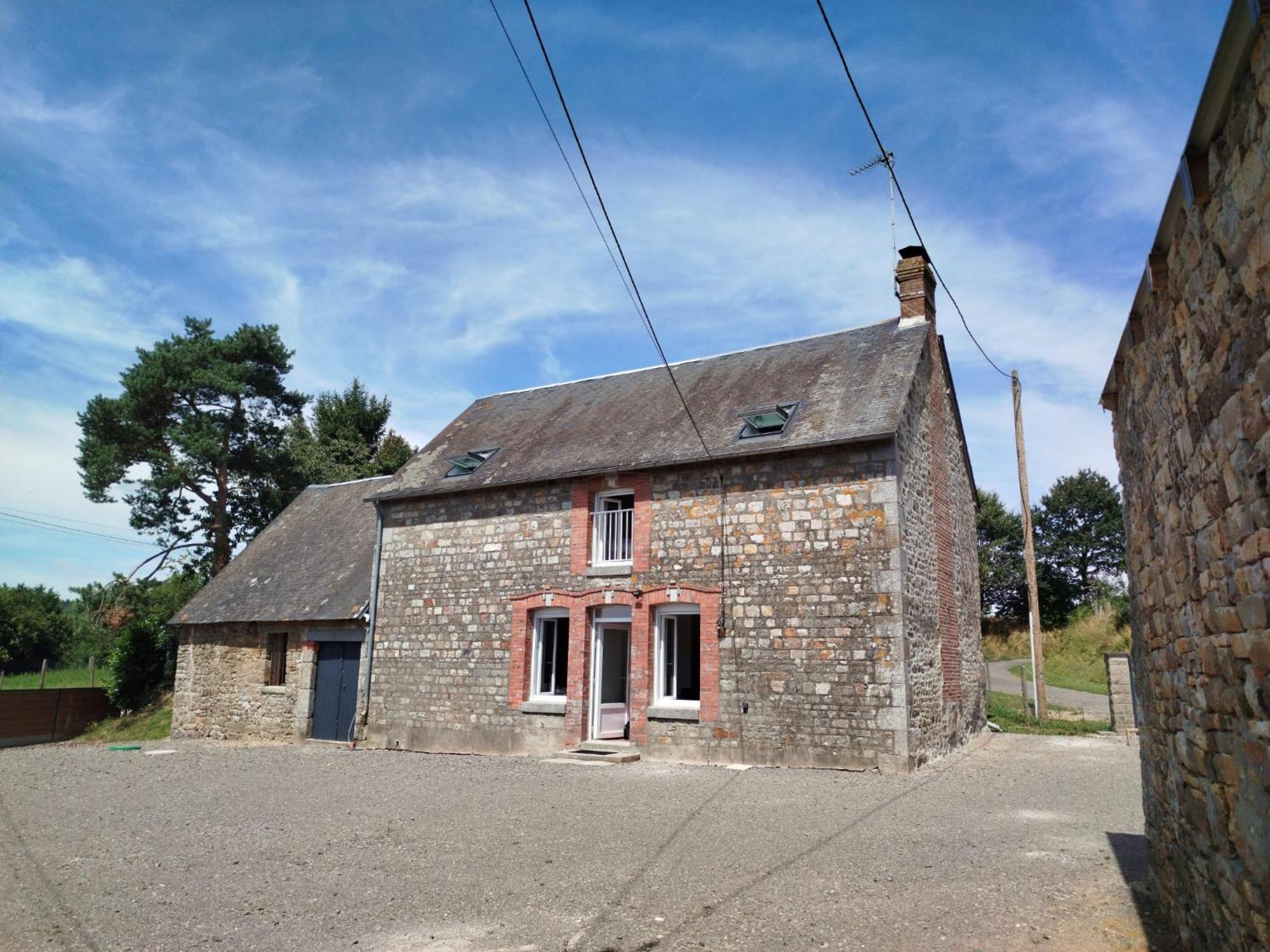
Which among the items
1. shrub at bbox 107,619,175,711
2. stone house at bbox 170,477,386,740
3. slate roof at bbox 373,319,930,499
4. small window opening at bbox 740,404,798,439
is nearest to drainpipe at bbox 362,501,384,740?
stone house at bbox 170,477,386,740

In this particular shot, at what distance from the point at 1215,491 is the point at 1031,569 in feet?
53.0

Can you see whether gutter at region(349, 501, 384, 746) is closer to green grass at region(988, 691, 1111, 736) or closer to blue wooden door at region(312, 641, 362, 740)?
blue wooden door at region(312, 641, 362, 740)

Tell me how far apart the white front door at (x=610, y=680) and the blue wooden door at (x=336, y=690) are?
5.23 metres

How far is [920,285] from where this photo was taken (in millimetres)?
15148

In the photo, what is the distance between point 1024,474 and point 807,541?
9.24 meters

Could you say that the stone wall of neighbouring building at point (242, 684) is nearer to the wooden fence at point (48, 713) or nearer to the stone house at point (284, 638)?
the stone house at point (284, 638)

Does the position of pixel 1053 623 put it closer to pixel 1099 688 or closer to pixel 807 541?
pixel 1099 688

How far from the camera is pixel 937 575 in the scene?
14.1m

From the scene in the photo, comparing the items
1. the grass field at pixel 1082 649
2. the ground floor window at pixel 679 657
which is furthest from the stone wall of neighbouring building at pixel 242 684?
the grass field at pixel 1082 649

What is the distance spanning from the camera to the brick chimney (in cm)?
1508

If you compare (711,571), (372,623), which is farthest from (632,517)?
(372,623)

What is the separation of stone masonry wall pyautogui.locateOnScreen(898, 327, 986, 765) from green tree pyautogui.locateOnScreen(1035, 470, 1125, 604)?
3265 cm

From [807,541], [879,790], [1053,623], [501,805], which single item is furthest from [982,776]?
[1053,623]

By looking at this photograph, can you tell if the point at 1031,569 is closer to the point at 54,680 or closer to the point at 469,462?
the point at 469,462
